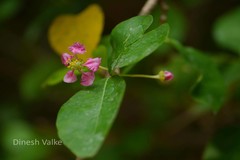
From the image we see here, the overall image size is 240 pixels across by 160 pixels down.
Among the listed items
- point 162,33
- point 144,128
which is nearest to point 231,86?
point 144,128

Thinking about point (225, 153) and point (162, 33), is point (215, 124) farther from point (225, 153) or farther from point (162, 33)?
point (162, 33)

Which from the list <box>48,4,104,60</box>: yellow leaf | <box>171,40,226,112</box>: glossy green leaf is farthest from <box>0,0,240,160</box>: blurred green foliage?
<box>48,4,104,60</box>: yellow leaf

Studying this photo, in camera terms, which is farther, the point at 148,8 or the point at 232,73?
the point at 232,73

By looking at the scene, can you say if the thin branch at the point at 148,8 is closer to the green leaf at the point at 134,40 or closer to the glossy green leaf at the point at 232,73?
the green leaf at the point at 134,40

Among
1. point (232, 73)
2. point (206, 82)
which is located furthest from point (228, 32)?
point (206, 82)

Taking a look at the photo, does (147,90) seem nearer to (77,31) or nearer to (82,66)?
(77,31)

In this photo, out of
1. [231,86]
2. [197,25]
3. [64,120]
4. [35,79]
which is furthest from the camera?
[197,25]
